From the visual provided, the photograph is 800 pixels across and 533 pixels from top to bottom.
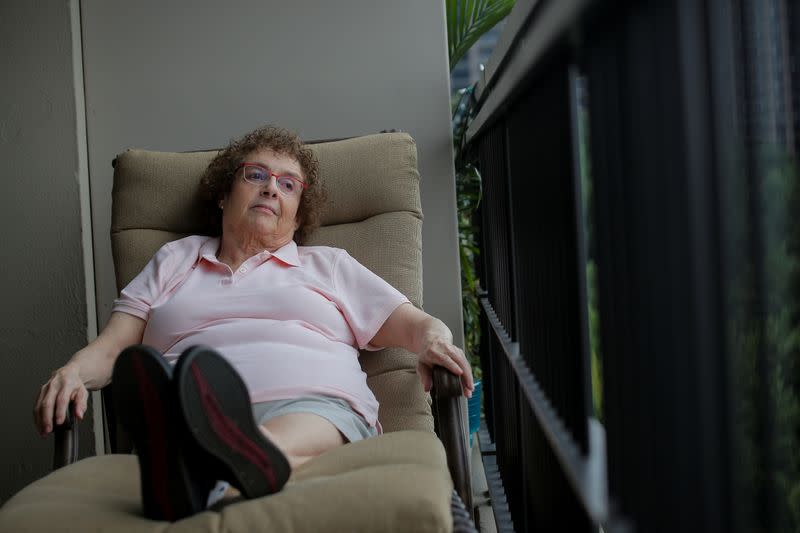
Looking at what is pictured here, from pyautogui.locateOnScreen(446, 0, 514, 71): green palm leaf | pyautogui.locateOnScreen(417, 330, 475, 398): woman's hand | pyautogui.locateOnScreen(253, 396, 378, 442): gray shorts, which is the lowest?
pyautogui.locateOnScreen(253, 396, 378, 442): gray shorts

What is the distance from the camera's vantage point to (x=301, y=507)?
1187 mm

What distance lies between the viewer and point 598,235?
0.95 m

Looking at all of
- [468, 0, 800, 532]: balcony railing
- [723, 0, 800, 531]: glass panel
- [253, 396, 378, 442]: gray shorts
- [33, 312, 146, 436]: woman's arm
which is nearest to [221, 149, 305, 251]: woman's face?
[33, 312, 146, 436]: woman's arm

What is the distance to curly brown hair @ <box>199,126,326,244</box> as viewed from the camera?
223 cm

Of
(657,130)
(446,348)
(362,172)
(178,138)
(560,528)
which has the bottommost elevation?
(560,528)

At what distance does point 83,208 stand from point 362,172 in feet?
3.60

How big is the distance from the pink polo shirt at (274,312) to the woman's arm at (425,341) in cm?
3

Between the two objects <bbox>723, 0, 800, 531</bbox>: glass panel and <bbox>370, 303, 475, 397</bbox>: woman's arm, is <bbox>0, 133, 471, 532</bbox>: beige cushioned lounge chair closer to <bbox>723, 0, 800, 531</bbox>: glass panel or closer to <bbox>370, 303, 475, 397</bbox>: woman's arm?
<bbox>370, 303, 475, 397</bbox>: woman's arm

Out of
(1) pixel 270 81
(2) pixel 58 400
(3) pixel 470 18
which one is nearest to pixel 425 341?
(2) pixel 58 400

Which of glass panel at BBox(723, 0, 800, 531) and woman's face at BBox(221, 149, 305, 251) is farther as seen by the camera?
woman's face at BBox(221, 149, 305, 251)

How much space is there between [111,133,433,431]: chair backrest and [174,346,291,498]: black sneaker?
3.45ft

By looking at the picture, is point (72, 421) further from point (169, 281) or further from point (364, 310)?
point (364, 310)

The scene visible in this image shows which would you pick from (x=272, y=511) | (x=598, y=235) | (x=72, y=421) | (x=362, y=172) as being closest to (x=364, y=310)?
(x=362, y=172)

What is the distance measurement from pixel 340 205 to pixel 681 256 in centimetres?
171
